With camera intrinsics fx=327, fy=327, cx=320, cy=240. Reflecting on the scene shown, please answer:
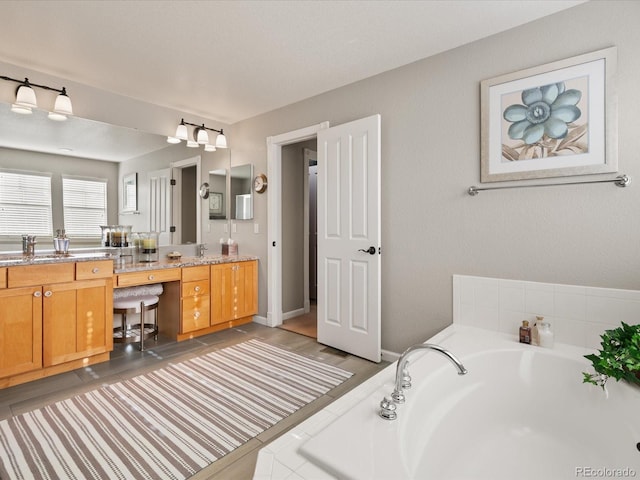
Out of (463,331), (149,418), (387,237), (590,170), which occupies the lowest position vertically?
(149,418)

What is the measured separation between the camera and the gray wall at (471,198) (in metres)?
1.85

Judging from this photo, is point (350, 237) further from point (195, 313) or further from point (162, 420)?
point (162, 420)

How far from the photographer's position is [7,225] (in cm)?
265

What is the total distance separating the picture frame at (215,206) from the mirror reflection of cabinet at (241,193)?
0.44 feet

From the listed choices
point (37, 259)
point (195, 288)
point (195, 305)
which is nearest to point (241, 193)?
point (195, 288)

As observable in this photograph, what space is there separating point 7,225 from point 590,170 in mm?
4195

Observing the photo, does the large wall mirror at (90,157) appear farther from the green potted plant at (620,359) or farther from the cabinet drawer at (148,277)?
the green potted plant at (620,359)

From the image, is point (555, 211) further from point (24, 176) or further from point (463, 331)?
point (24, 176)

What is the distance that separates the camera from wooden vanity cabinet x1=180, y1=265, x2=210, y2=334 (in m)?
3.30

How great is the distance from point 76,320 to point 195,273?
1.06 meters

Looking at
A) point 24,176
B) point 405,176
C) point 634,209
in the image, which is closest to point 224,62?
point 405,176

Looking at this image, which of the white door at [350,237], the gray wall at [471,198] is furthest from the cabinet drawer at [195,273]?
the gray wall at [471,198]

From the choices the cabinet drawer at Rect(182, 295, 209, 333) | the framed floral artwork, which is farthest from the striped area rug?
the framed floral artwork

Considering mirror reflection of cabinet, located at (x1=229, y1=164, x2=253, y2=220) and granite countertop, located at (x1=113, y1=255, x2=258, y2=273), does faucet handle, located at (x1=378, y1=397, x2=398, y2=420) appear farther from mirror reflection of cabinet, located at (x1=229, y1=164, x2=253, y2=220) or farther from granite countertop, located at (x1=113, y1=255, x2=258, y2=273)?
mirror reflection of cabinet, located at (x1=229, y1=164, x2=253, y2=220)
